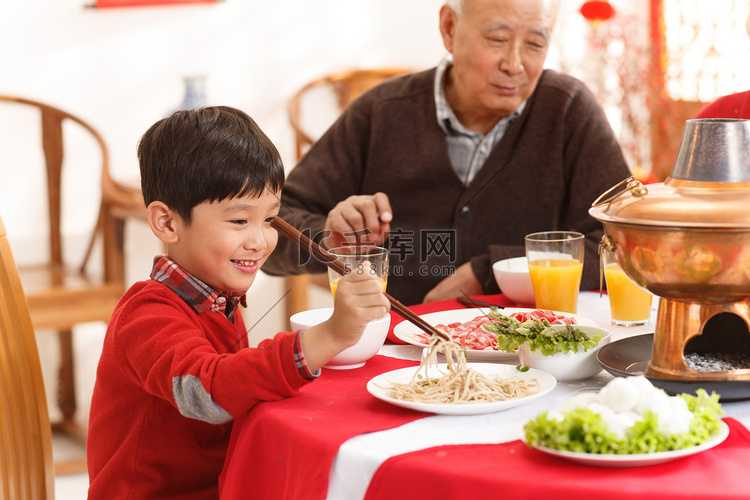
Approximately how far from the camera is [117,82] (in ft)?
11.7

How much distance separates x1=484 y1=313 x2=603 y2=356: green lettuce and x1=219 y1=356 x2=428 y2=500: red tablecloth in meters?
0.21

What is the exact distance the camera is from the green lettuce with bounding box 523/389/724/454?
2.77 ft

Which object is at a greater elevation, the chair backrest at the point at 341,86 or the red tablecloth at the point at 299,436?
the chair backrest at the point at 341,86

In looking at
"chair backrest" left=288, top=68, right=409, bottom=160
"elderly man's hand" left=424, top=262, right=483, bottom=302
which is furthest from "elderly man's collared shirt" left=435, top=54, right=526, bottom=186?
"chair backrest" left=288, top=68, right=409, bottom=160

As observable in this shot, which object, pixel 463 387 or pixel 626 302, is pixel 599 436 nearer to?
pixel 463 387

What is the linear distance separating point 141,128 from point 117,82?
215mm

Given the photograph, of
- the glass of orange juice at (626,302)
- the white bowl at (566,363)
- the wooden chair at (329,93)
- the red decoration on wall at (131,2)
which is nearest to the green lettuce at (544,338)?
the white bowl at (566,363)

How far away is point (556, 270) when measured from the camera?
59.7 inches

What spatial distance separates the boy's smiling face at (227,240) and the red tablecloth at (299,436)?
25 centimetres

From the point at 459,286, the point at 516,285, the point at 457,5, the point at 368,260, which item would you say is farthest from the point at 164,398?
the point at 457,5

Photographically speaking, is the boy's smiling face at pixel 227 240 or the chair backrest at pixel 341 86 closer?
the boy's smiling face at pixel 227 240

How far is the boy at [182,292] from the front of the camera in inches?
48.4

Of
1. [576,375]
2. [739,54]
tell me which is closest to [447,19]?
[576,375]

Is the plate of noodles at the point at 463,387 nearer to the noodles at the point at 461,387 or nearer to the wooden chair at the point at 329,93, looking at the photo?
the noodles at the point at 461,387
